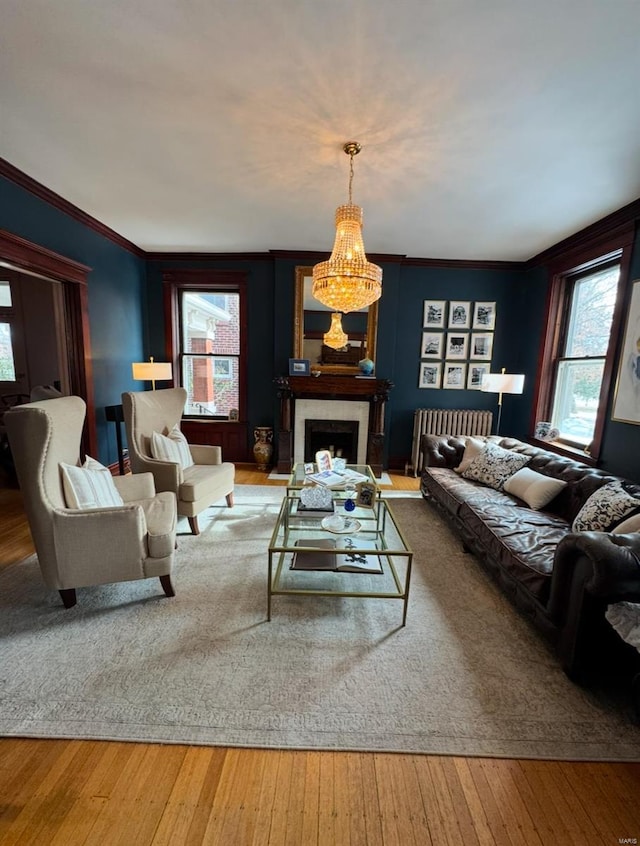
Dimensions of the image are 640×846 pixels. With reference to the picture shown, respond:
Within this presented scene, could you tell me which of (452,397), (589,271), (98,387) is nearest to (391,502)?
(452,397)

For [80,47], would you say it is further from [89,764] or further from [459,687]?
[459,687]

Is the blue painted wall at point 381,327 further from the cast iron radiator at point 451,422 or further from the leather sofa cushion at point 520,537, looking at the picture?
the leather sofa cushion at point 520,537

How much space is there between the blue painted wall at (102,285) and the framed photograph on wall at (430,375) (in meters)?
3.76

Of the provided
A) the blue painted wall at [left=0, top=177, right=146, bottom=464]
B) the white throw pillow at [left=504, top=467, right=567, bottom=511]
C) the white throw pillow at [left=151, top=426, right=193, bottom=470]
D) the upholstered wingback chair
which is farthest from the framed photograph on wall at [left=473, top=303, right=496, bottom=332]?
the blue painted wall at [left=0, top=177, right=146, bottom=464]

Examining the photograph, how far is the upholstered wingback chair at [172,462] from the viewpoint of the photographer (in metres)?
2.78

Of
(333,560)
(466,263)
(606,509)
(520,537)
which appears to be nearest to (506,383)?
(466,263)

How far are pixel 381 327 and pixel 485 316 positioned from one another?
1.39 meters

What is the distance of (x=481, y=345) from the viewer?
4.63 metres

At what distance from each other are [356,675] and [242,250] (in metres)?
4.50

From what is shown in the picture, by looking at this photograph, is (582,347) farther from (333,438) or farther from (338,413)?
(333,438)

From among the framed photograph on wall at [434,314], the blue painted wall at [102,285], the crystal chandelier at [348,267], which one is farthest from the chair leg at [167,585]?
the framed photograph on wall at [434,314]

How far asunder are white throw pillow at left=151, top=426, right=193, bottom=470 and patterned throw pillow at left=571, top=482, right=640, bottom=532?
292 cm

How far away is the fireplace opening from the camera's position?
4625 mm

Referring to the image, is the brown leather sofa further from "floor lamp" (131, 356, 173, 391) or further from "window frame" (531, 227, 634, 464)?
"floor lamp" (131, 356, 173, 391)
